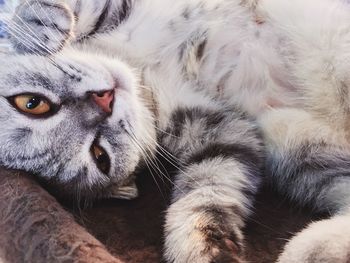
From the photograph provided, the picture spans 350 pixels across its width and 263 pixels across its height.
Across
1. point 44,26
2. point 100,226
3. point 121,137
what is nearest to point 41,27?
point 44,26

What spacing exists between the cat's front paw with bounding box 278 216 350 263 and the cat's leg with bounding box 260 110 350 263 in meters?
0.07

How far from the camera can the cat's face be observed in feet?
3.49

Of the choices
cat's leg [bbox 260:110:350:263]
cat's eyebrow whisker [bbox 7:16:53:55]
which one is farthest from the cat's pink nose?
cat's leg [bbox 260:110:350:263]

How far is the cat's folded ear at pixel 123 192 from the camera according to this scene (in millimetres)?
1166

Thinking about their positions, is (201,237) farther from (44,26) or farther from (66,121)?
(44,26)

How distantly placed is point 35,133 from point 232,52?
18.6 inches

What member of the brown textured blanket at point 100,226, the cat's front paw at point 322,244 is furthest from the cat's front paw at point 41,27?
the cat's front paw at point 322,244

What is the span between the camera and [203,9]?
1.29 metres

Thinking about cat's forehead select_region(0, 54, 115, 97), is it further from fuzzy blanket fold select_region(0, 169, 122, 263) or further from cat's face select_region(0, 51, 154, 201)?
fuzzy blanket fold select_region(0, 169, 122, 263)

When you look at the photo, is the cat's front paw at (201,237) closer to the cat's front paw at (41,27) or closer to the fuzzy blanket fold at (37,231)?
the fuzzy blanket fold at (37,231)

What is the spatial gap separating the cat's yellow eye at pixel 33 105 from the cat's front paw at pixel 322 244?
0.50 metres

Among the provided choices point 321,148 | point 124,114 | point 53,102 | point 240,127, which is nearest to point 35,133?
point 53,102

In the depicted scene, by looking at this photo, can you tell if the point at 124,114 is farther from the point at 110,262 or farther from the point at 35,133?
the point at 110,262

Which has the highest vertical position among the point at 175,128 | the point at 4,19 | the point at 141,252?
the point at 4,19
